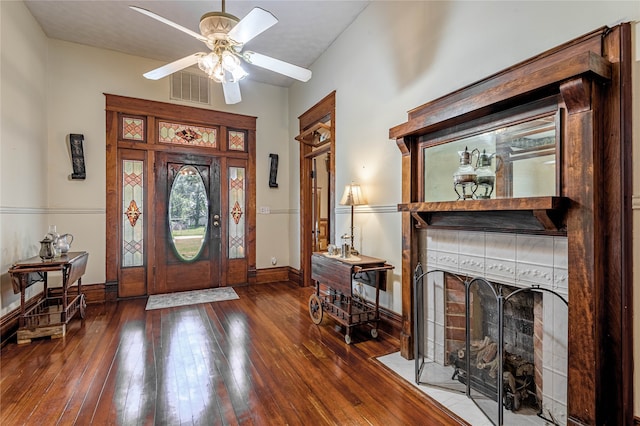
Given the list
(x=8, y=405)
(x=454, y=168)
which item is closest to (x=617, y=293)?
(x=454, y=168)

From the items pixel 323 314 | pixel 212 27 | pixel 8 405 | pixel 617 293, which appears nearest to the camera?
pixel 617 293

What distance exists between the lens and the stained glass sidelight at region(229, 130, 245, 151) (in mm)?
4863

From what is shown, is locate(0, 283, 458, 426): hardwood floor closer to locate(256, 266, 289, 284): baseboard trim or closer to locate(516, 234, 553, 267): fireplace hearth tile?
locate(516, 234, 553, 267): fireplace hearth tile

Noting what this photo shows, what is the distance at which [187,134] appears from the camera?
14.9 ft

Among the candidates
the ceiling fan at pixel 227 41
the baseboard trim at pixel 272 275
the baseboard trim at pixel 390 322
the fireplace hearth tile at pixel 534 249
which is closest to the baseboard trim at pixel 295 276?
the baseboard trim at pixel 272 275

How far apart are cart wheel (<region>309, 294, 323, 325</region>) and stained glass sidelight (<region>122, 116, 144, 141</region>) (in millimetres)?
3309

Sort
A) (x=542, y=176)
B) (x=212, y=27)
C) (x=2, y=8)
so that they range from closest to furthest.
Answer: (x=542, y=176), (x=212, y=27), (x=2, y=8)

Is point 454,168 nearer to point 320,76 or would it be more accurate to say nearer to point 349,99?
point 349,99

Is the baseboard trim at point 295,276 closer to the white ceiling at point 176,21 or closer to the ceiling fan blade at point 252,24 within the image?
the white ceiling at point 176,21

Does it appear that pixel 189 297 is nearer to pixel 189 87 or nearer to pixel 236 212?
pixel 236 212

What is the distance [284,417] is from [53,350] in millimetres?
2218

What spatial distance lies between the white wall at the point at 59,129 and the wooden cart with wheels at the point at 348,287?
2.12 metres

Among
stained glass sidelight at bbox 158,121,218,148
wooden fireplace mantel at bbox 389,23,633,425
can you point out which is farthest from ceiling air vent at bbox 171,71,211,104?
wooden fireplace mantel at bbox 389,23,633,425

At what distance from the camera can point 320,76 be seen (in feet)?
13.9
